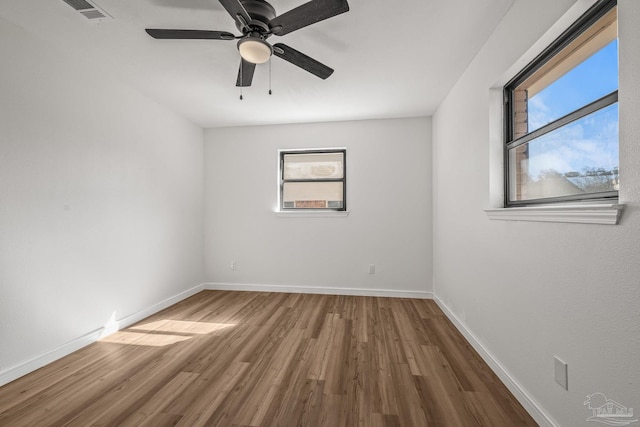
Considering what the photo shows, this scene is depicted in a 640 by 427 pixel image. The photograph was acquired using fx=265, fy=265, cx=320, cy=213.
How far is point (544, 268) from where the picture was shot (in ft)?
4.64

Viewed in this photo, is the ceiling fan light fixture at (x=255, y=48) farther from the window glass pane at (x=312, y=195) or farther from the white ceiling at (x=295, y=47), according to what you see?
the window glass pane at (x=312, y=195)

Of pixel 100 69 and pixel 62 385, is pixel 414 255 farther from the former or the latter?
pixel 100 69

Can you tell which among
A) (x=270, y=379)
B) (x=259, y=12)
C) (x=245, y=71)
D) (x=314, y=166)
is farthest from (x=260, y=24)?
(x=314, y=166)

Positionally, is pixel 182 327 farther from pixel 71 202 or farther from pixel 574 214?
pixel 574 214

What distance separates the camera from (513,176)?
193 centimetres

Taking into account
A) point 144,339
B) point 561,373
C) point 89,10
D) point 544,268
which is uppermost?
point 89,10

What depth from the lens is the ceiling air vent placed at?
1.69 meters

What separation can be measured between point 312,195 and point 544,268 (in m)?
2.96

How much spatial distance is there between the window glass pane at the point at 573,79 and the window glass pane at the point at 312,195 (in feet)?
7.86

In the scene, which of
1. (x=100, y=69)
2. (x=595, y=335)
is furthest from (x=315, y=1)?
(x=100, y=69)

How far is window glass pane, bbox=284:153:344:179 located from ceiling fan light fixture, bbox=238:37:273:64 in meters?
2.31

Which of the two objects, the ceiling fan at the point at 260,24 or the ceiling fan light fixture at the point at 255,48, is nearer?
the ceiling fan at the point at 260,24

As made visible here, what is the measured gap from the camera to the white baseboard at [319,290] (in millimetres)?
3676

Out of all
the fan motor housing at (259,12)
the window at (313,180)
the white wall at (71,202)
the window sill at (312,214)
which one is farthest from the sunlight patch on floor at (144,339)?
the fan motor housing at (259,12)
